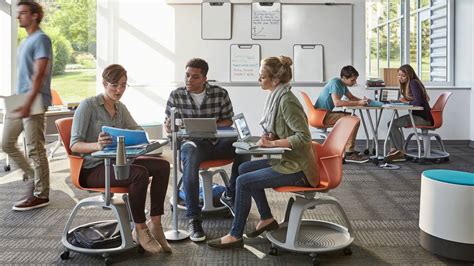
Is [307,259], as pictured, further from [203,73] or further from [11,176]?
[11,176]

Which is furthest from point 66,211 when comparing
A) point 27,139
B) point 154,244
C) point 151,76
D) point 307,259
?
point 151,76

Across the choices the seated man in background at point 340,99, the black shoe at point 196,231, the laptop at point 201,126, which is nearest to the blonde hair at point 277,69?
the laptop at point 201,126

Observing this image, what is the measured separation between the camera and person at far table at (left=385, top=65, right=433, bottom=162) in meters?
6.02

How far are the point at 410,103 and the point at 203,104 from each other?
335cm

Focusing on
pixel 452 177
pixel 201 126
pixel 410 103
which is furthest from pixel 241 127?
pixel 410 103

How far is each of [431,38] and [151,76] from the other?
4518 mm

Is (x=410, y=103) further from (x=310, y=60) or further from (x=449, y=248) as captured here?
(x=449, y=248)

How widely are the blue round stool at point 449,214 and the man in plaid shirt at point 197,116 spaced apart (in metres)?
1.35

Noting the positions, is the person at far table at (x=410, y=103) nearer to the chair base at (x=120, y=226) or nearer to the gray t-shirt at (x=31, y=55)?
the chair base at (x=120, y=226)

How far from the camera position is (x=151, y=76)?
7.60 meters

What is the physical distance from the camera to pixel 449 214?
9.09ft

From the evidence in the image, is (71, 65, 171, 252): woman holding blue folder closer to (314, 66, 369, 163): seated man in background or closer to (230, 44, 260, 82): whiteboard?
(314, 66, 369, 163): seated man in background

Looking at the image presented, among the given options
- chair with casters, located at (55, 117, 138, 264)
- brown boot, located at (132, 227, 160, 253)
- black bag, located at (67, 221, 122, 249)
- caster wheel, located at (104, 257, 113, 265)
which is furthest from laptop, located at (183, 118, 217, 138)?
caster wheel, located at (104, 257, 113, 265)

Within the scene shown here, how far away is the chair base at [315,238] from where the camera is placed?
2.90m
